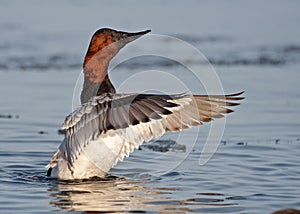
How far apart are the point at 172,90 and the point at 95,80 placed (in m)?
4.15

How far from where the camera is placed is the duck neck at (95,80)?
691 cm

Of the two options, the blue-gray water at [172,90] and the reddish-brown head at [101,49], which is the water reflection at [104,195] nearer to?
the blue-gray water at [172,90]

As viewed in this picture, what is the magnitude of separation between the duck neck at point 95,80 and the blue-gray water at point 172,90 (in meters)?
0.85

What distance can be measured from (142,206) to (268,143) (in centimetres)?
307

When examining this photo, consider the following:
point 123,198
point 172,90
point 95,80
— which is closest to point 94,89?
point 95,80

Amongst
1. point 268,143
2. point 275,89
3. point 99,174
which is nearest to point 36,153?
point 99,174

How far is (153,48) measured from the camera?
1473 centimetres

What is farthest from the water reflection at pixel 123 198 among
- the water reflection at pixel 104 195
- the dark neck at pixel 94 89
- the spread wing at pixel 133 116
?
the dark neck at pixel 94 89

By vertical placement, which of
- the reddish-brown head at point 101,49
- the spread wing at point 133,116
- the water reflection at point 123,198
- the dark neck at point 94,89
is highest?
the reddish-brown head at point 101,49

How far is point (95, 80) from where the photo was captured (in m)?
6.99

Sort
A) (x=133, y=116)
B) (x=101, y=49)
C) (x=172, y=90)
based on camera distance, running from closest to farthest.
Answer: (x=133, y=116) < (x=101, y=49) < (x=172, y=90)

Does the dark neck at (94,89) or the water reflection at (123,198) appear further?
the dark neck at (94,89)

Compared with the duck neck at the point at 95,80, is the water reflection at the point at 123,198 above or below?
below

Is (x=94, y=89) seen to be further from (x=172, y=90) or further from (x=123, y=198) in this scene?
(x=172, y=90)
